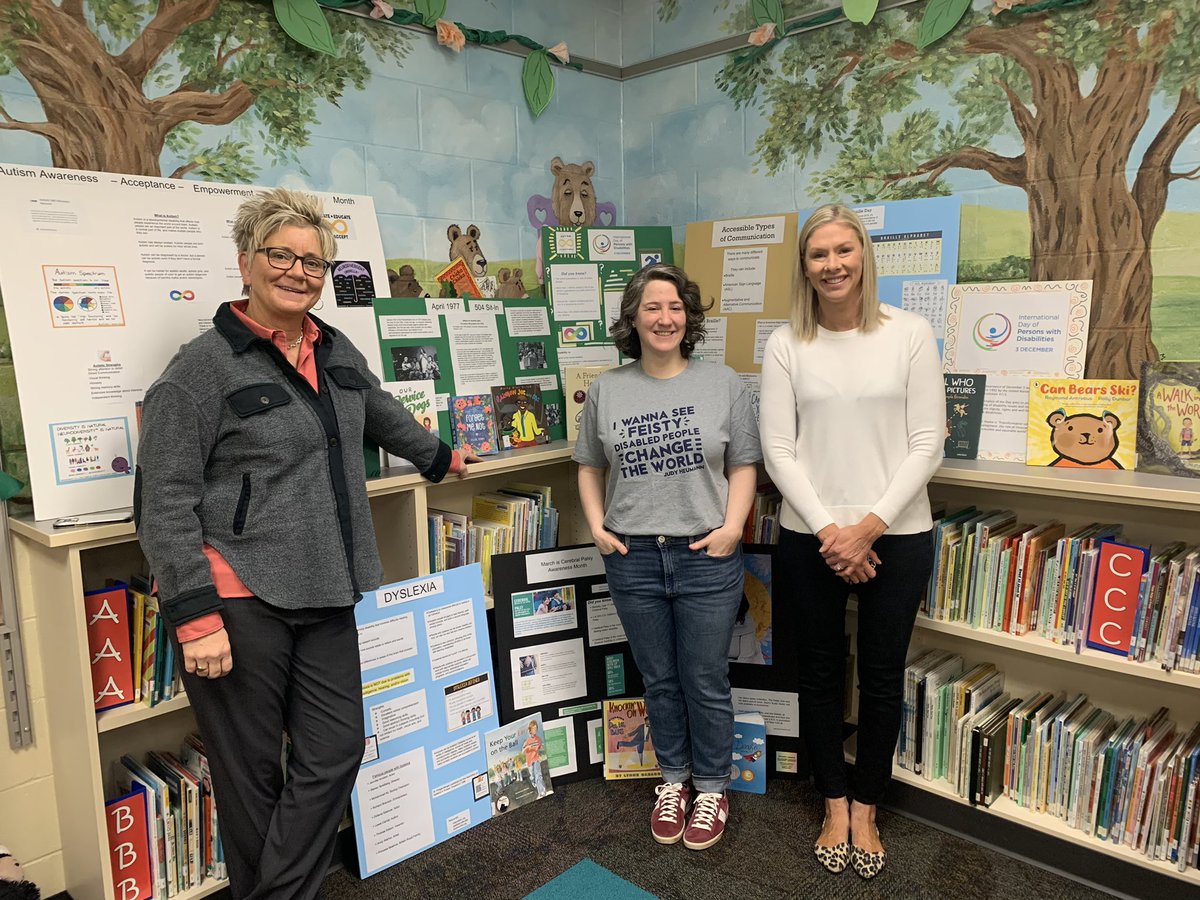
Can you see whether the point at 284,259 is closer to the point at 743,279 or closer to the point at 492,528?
the point at 492,528

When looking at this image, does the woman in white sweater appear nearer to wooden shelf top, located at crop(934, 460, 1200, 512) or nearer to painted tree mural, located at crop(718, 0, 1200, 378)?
wooden shelf top, located at crop(934, 460, 1200, 512)

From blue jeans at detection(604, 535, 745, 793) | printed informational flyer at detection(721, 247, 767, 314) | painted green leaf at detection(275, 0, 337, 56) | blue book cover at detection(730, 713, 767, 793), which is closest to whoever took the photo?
blue jeans at detection(604, 535, 745, 793)

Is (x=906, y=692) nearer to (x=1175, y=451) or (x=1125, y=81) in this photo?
(x=1175, y=451)

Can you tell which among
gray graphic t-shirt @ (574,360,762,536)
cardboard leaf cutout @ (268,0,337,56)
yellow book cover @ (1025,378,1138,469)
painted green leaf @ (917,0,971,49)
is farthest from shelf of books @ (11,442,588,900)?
painted green leaf @ (917,0,971,49)

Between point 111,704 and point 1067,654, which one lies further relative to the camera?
point 1067,654

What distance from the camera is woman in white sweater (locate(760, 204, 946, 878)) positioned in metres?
2.00

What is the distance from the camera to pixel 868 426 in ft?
6.59

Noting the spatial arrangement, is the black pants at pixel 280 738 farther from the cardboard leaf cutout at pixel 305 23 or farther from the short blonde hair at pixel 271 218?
the cardboard leaf cutout at pixel 305 23

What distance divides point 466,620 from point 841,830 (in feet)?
3.82

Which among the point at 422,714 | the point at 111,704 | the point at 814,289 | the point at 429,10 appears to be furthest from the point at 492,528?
the point at 429,10

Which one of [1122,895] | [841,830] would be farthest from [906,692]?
[1122,895]

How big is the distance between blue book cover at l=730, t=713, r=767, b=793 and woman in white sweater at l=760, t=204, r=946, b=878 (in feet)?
1.12

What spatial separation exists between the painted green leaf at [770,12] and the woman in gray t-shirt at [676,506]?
47.4 inches

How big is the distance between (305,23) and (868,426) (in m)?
1.94
